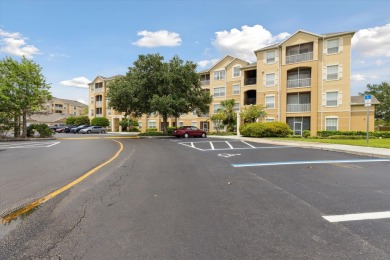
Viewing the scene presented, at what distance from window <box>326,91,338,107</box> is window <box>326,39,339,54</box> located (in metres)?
5.15

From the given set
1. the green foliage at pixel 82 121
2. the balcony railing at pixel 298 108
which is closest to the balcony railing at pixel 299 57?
the balcony railing at pixel 298 108

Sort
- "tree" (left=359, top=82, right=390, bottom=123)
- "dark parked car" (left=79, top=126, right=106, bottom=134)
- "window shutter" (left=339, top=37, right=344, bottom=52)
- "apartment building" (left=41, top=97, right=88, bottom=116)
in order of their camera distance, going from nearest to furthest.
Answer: "window shutter" (left=339, top=37, right=344, bottom=52) → "dark parked car" (left=79, top=126, right=106, bottom=134) → "tree" (left=359, top=82, right=390, bottom=123) → "apartment building" (left=41, top=97, right=88, bottom=116)

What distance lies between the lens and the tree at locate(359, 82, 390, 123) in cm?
5506

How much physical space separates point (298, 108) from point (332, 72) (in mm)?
5891

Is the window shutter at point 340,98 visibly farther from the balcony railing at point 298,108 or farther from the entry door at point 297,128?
the entry door at point 297,128

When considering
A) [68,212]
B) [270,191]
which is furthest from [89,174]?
[270,191]

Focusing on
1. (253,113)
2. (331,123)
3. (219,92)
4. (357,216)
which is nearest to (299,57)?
(331,123)

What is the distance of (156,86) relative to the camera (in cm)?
3141

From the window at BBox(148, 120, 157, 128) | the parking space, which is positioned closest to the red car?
the parking space

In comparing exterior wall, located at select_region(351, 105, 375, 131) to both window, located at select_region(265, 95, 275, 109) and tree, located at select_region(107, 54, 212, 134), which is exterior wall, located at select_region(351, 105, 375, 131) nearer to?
window, located at select_region(265, 95, 275, 109)

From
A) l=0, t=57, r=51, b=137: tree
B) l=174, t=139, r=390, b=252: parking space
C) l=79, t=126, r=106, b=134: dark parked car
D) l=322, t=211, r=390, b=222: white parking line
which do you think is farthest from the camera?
l=79, t=126, r=106, b=134: dark parked car

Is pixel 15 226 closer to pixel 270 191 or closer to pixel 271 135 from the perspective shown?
pixel 270 191

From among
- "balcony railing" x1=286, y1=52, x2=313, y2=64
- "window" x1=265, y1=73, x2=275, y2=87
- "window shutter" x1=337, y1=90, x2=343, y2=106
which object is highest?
"balcony railing" x1=286, y1=52, x2=313, y2=64

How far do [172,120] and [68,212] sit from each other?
5027 cm
